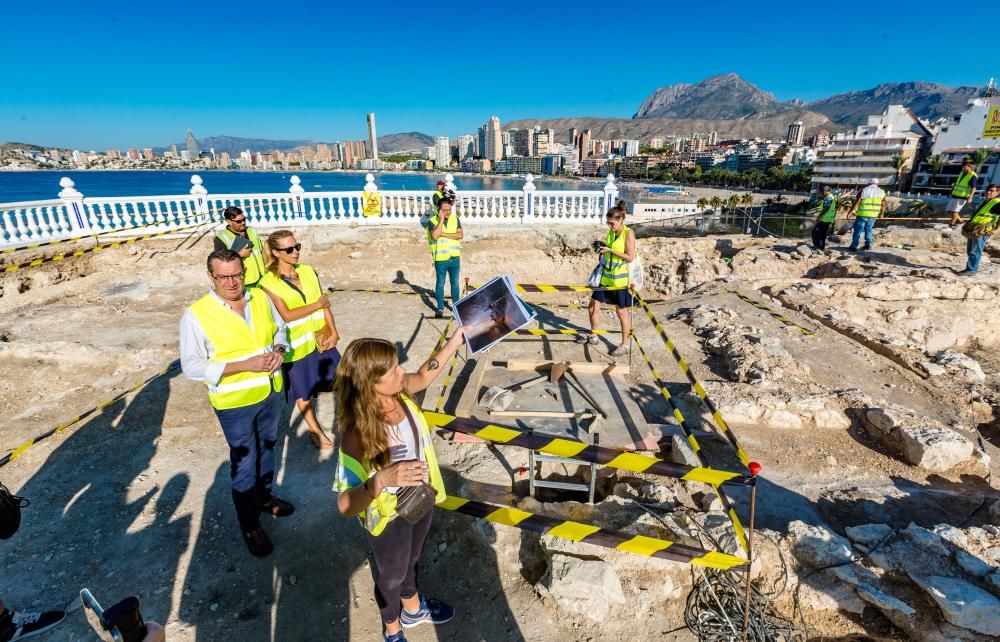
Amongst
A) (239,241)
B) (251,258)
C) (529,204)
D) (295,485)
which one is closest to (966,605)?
(295,485)

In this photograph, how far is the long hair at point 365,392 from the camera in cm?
199

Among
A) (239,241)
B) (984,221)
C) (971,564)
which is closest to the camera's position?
(971,564)

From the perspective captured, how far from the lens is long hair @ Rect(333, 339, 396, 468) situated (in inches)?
78.5

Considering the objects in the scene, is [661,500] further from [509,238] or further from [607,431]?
[509,238]

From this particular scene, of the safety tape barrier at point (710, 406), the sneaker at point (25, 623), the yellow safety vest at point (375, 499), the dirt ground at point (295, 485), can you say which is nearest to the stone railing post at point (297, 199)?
the dirt ground at point (295, 485)

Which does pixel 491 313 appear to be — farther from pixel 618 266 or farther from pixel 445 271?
pixel 445 271

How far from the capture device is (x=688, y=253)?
12.8 m

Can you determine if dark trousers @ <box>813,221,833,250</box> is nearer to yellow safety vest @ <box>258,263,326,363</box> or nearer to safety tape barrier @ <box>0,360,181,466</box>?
yellow safety vest @ <box>258,263,326,363</box>

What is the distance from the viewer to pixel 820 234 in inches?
477

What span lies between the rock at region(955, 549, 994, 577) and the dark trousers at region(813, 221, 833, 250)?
11.2 m

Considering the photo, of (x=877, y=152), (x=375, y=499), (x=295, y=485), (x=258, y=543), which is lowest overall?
(x=295, y=485)

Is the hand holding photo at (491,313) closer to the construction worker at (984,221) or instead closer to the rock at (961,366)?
the rock at (961,366)

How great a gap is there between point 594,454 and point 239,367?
237cm

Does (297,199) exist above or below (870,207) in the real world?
above
